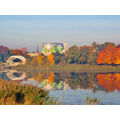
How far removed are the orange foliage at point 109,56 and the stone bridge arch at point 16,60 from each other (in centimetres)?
1077

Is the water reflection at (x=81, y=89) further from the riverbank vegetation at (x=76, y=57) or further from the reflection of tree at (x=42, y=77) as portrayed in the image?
the riverbank vegetation at (x=76, y=57)

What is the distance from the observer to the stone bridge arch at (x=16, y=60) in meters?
37.1

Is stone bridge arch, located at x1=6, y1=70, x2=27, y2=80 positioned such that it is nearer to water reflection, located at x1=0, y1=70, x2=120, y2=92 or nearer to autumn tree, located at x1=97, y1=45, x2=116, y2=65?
water reflection, located at x1=0, y1=70, x2=120, y2=92

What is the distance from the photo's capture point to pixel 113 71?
38.1 meters

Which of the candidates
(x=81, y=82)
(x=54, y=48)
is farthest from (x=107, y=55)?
(x=81, y=82)

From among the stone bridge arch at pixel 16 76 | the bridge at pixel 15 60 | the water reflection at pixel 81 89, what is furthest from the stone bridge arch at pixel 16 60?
the water reflection at pixel 81 89

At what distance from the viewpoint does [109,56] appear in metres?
37.7

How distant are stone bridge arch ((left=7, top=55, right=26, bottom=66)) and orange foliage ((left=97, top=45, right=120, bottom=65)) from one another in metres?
10.8

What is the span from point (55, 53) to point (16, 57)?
5757 mm

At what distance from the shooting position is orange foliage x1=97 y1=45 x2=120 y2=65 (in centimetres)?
3730
